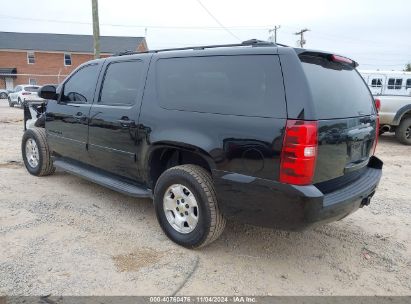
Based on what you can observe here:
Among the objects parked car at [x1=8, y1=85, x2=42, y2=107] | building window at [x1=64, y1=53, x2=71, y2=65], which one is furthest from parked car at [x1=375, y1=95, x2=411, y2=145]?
building window at [x1=64, y1=53, x2=71, y2=65]

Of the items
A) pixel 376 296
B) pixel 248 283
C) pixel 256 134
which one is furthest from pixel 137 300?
pixel 376 296

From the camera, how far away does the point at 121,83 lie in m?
4.15

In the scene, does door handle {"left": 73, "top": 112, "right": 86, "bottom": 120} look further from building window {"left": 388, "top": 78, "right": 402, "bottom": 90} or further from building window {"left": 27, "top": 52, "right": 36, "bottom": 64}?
building window {"left": 27, "top": 52, "right": 36, "bottom": 64}

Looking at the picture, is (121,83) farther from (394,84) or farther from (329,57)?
(394,84)

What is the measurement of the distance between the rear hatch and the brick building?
39699 mm

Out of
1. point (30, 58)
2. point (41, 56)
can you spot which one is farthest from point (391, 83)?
point (30, 58)

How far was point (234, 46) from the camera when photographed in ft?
10.6

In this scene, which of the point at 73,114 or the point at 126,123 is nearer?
the point at 126,123

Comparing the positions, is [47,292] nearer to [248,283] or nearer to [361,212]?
[248,283]

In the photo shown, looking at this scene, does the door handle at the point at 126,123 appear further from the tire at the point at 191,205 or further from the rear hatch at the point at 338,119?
the rear hatch at the point at 338,119

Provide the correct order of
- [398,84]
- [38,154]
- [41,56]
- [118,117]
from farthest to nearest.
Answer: [41,56] → [398,84] → [38,154] → [118,117]

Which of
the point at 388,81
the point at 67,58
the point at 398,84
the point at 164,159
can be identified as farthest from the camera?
the point at 67,58

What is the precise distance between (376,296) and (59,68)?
43862 millimetres

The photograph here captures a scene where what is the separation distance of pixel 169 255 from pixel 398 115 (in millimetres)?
8703
